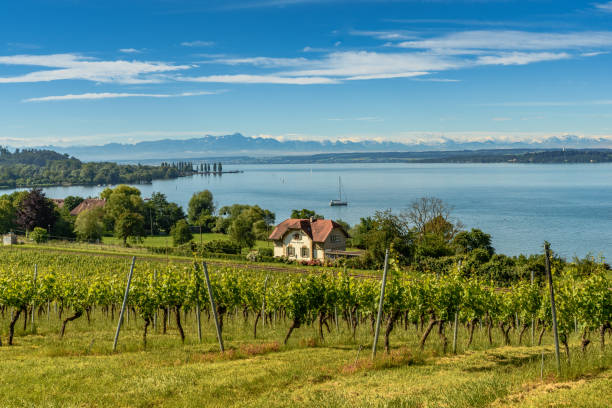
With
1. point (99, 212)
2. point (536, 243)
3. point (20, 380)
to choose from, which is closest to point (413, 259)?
point (536, 243)

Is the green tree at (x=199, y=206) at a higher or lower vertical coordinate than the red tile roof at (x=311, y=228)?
higher

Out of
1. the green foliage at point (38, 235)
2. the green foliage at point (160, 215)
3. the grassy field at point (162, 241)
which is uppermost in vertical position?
the green foliage at point (160, 215)

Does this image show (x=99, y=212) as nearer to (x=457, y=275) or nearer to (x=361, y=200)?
(x=457, y=275)

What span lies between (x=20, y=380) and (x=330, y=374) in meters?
7.64

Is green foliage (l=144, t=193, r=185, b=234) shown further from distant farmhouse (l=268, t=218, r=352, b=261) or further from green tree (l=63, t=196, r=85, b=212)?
distant farmhouse (l=268, t=218, r=352, b=261)

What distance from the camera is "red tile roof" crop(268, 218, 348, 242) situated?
201 feet

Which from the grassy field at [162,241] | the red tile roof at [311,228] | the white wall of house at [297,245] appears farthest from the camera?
the grassy field at [162,241]

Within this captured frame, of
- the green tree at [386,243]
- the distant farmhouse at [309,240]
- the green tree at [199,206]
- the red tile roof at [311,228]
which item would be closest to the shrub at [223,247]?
the distant farmhouse at [309,240]

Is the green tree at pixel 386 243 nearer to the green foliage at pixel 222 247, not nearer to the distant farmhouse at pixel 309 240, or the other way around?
the distant farmhouse at pixel 309 240

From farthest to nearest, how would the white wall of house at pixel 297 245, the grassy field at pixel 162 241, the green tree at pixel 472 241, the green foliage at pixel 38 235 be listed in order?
the grassy field at pixel 162 241 → the green foliage at pixel 38 235 → the white wall of house at pixel 297 245 → the green tree at pixel 472 241

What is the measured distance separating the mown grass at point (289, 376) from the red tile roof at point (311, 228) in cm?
4245

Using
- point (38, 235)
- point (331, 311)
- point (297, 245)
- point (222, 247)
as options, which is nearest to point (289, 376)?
point (331, 311)

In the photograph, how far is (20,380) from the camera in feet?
42.9

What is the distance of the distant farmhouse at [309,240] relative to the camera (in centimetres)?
6100
